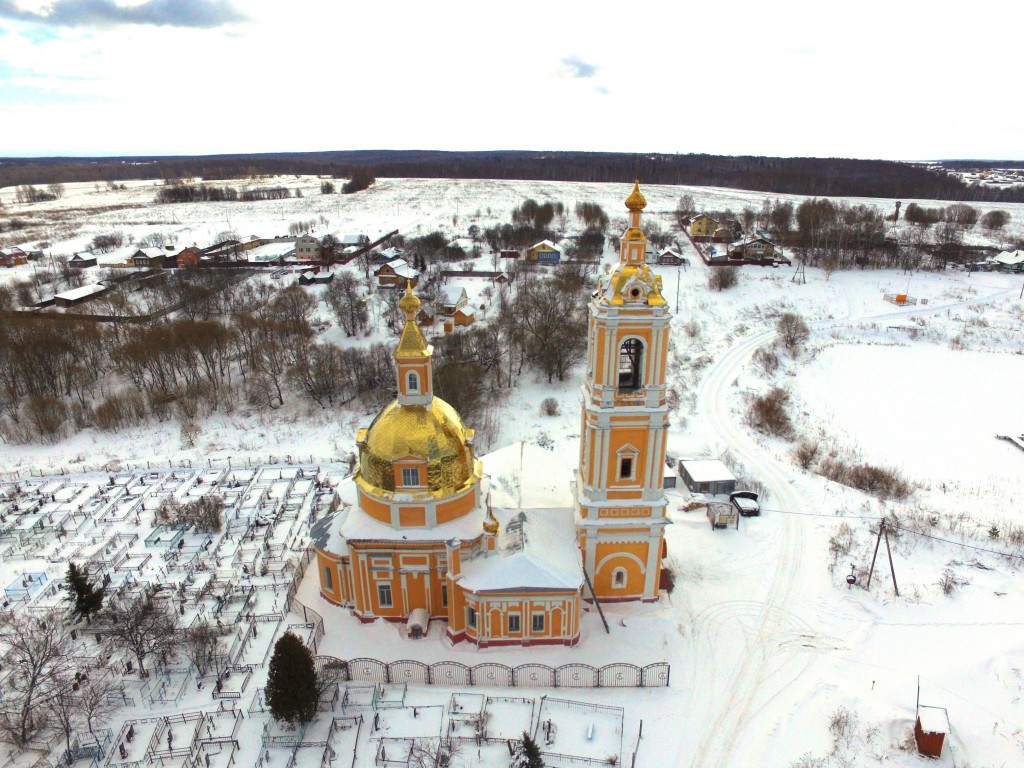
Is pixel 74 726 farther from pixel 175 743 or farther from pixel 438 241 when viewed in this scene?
pixel 438 241

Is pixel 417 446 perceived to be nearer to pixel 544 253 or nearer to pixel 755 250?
pixel 544 253

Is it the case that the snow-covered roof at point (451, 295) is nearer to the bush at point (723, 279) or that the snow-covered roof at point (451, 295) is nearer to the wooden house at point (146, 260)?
the bush at point (723, 279)

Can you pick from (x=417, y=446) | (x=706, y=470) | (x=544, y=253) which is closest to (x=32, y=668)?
(x=417, y=446)

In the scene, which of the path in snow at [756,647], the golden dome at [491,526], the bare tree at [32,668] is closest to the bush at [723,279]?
the path in snow at [756,647]

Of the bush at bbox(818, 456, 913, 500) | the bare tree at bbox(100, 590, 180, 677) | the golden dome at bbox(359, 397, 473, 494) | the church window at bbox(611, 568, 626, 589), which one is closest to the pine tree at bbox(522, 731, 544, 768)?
the church window at bbox(611, 568, 626, 589)

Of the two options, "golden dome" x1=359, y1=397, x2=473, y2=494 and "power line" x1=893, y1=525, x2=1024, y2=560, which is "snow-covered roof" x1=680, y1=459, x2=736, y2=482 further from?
"golden dome" x1=359, y1=397, x2=473, y2=494

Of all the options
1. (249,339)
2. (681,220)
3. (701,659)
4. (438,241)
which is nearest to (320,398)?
(249,339)
